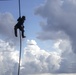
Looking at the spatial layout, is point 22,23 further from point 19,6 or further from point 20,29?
point 19,6

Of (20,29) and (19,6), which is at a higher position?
(19,6)

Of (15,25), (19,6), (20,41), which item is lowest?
(20,41)

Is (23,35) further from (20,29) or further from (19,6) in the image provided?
(19,6)

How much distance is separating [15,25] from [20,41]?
1702mm

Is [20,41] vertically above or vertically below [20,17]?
below

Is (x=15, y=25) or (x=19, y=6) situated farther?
(x=15, y=25)

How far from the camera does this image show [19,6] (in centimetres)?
2020

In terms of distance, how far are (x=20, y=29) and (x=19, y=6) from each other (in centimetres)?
278

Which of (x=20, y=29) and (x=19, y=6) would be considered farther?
(x=20, y=29)

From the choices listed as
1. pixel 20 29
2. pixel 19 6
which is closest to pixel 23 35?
pixel 20 29

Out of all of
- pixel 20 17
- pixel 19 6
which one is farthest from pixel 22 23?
pixel 19 6

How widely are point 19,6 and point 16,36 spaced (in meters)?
3.24

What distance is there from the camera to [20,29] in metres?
22.2

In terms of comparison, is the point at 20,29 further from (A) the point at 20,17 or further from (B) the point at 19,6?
(B) the point at 19,6
